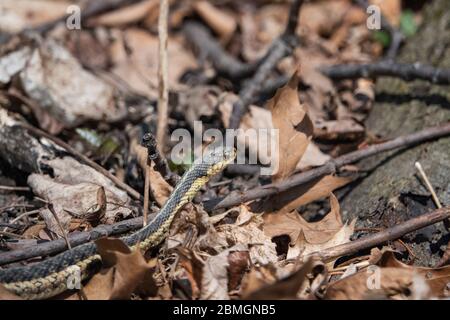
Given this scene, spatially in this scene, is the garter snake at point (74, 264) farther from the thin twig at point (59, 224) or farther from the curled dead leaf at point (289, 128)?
the curled dead leaf at point (289, 128)

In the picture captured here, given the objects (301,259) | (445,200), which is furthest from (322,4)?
(301,259)

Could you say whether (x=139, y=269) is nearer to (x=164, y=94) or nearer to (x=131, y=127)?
(x=164, y=94)

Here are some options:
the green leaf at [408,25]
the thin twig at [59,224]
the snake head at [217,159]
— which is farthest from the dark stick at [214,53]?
the thin twig at [59,224]

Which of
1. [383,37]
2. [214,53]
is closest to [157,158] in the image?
[214,53]

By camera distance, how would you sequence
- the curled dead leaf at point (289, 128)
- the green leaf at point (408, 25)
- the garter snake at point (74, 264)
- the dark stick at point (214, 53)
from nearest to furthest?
1. the garter snake at point (74, 264)
2. the curled dead leaf at point (289, 128)
3. the dark stick at point (214, 53)
4. the green leaf at point (408, 25)

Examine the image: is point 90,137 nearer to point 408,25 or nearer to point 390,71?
point 390,71

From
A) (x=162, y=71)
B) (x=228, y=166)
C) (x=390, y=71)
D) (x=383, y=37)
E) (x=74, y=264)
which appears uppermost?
(x=383, y=37)
